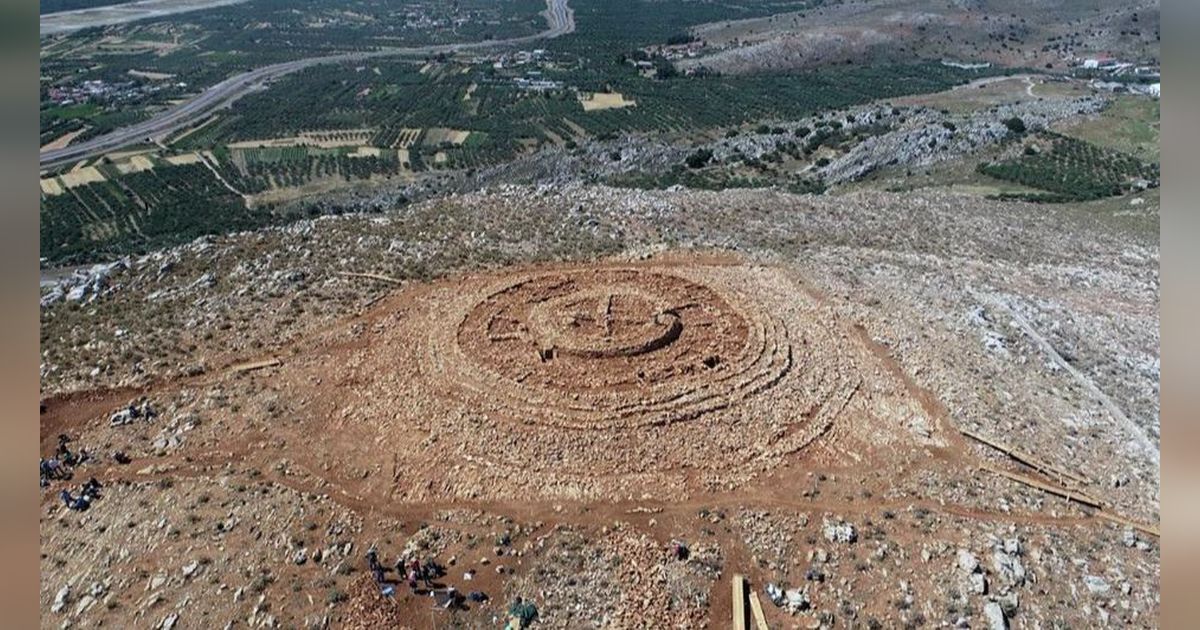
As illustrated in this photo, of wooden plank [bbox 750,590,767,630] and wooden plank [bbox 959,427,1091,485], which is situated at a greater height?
wooden plank [bbox 959,427,1091,485]

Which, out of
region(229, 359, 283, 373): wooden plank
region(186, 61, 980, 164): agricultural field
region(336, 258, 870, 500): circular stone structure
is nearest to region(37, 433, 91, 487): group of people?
region(229, 359, 283, 373): wooden plank

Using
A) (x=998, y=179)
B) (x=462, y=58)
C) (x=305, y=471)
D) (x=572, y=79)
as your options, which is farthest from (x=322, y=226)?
(x=462, y=58)

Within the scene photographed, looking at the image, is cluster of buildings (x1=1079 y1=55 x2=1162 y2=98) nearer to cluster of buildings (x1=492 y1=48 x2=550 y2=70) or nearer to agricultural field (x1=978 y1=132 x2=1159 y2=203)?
agricultural field (x1=978 y1=132 x2=1159 y2=203)

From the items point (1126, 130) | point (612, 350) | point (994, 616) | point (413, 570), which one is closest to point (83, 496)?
point (413, 570)

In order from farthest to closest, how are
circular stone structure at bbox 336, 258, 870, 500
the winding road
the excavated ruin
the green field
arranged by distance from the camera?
the winding road < the green field < circular stone structure at bbox 336, 258, 870, 500 < the excavated ruin

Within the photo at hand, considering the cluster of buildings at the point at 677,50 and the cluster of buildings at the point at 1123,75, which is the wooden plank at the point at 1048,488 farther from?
the cluster of buildings at the point at 677,50

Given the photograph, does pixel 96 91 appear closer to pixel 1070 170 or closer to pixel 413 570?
pixel 413 570

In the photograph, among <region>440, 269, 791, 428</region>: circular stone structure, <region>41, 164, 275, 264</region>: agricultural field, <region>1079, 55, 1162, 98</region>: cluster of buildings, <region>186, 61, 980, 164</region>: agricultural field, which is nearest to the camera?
<region>440, 269, 791, 428</region>: circular stone structure

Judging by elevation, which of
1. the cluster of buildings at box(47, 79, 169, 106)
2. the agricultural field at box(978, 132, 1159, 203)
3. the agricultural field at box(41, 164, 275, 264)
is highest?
the cluster of buildings at box(47, 79, 169, 106)
